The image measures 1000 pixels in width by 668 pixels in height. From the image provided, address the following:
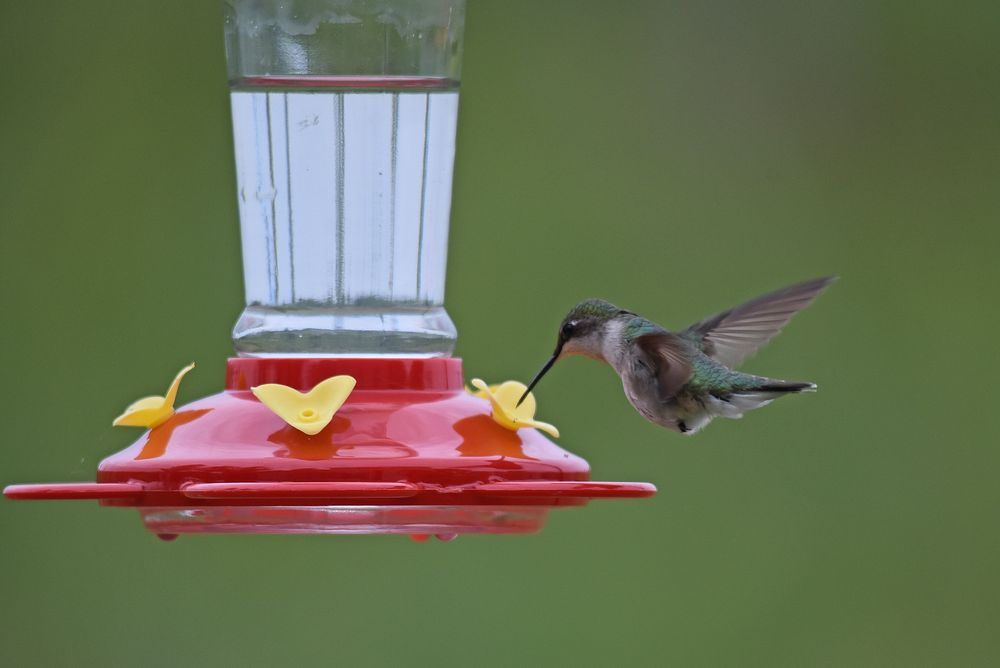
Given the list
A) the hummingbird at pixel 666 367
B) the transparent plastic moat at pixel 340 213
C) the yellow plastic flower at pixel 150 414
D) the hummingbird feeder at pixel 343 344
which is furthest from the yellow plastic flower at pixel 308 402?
the hummingbird at pixel 666 367

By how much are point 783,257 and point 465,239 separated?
1577mm

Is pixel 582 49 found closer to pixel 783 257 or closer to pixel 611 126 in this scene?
pixel 611 126

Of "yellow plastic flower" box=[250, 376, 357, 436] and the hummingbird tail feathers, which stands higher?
"yellow plastic flower" box=[250, 376, 357, 436]

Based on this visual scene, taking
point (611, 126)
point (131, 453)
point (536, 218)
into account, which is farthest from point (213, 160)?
point (131, 453)

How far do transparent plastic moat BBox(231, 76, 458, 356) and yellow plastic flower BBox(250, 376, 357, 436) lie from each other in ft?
1.75

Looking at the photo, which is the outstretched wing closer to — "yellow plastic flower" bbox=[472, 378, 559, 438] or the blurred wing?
the blurred wing

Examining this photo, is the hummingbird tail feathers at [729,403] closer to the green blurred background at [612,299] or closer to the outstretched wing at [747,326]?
the outstretched wing at [747,326]

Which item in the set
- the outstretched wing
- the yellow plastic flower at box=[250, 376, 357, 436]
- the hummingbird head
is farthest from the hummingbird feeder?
the outstretched wing

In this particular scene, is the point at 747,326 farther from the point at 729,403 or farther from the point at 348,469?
the point at 348,469

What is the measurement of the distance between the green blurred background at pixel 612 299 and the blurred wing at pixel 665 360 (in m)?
2.44

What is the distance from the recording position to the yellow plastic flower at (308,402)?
2.57 metres

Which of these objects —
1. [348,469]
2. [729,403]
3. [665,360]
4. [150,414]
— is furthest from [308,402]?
[729,403]

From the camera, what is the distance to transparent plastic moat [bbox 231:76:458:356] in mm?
3215

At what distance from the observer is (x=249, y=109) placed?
3305 mm
